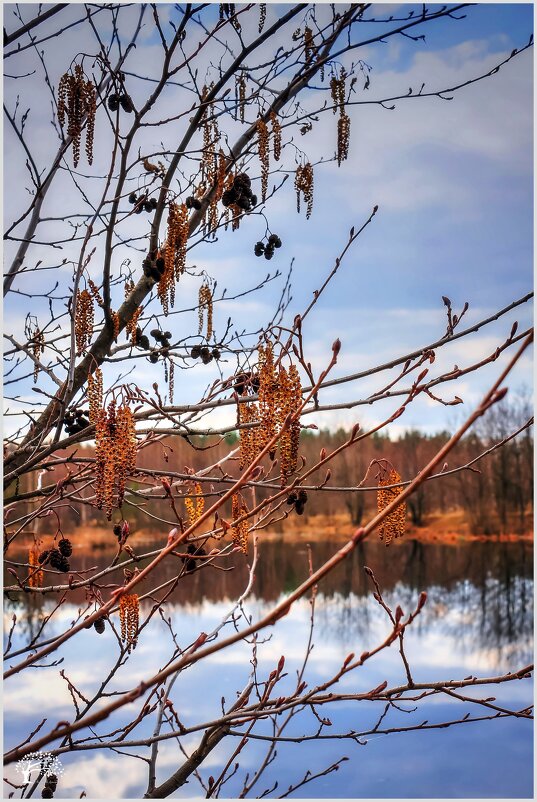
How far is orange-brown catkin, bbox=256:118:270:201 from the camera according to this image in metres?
2.25

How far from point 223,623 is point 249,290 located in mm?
1363

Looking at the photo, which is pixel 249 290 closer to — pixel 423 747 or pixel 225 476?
pixel 225 476

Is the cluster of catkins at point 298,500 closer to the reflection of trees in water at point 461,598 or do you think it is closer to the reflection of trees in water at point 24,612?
the reflection of trees in water at point 24,612

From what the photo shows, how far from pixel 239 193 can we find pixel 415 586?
18.2 metres

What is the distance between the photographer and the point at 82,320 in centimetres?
198

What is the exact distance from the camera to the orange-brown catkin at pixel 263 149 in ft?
7.37

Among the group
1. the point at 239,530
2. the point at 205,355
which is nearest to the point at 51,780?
the point at 239,530

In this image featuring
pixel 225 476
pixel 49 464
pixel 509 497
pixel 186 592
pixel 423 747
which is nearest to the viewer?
pixel 225 476

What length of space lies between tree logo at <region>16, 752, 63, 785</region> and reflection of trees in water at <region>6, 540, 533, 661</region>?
988cm

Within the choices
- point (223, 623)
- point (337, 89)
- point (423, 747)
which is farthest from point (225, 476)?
point (423, 747)

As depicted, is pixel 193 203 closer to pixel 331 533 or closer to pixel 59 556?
pixel 59 556

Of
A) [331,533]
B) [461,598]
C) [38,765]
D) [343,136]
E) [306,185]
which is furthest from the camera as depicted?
[331,533]

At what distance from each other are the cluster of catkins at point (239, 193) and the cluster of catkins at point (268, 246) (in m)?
0.26

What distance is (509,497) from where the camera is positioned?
22078mm
